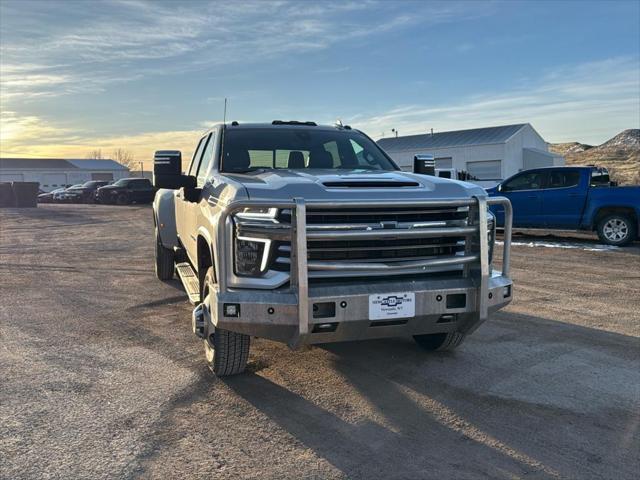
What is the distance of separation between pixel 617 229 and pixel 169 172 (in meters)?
10.9

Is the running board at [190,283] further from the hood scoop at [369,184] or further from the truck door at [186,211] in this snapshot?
the hood scoop at [369,184]

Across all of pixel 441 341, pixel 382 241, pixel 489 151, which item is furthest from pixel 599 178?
pixel 489 151

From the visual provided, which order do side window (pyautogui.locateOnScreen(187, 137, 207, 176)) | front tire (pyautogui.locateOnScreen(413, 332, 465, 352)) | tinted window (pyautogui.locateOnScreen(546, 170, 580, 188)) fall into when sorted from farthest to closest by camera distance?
tinted window (pyautogui.locateOnScreen(546, 170, 580, 188)), side window (pyautogui.locateOnScreen(187, 137, 207, 176)), front tire (pyautogui.locateOnScreen(413, 332, 465, 352))

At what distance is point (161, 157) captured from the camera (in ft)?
15.9

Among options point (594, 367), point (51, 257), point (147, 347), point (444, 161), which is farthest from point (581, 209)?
point (444, 161)

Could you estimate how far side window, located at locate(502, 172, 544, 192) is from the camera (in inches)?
537

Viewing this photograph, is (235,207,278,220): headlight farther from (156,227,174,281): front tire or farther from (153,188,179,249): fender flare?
(156,227,174,281): front tire

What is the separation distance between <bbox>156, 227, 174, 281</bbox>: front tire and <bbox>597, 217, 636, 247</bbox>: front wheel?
9.43 metres

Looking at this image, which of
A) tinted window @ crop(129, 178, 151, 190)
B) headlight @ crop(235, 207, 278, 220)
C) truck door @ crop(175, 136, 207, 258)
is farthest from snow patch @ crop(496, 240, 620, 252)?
tinted window @ crop(129, 178, 151, 190)

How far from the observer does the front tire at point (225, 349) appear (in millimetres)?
4215

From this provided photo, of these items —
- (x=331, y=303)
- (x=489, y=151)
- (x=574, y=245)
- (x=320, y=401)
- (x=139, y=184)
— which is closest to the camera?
(x=331, y=303)

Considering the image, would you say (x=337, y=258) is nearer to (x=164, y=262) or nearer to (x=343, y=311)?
(x=343, y=311)

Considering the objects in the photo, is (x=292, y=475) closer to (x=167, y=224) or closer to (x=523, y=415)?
(x=523, y=415)

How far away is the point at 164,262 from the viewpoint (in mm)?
8570
